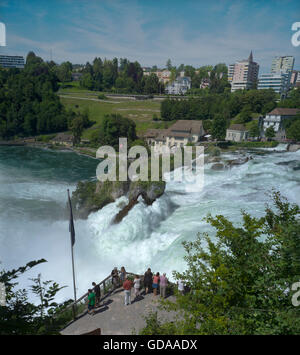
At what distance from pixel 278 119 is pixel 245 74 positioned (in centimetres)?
4420

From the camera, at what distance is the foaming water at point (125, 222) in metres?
15.2

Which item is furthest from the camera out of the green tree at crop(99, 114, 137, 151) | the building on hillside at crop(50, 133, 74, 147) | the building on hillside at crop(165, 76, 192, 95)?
the building on hillside at crop(165, 76, 192, 95)

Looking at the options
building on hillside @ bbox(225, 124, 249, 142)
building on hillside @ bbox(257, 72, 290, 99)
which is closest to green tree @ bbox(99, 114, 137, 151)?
building on hillside @ bbox(225, 124, 249, 142)

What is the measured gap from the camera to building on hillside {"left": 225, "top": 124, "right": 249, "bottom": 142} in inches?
1941

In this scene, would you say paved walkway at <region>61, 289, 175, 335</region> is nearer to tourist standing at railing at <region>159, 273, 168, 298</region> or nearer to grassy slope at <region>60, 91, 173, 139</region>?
tourist standing at railing at <region>159, 273, 168, 298</region>

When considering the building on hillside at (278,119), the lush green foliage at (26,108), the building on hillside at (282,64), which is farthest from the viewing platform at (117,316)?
the building on hillside at (282,64)

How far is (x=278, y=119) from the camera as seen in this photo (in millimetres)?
53094

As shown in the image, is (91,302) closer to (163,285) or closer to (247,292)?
(163,285)

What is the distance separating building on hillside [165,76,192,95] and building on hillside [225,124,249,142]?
5539 centimetres

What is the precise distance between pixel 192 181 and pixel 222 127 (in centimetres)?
2342

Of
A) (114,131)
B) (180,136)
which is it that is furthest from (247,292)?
(114,131)
